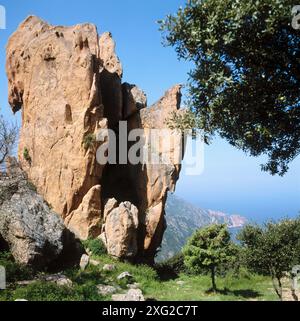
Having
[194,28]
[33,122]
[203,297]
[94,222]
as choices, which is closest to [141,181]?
[94,222]

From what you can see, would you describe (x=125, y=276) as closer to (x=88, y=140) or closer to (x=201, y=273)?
(x=201, y=273)

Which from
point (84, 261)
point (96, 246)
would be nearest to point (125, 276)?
point (84, 261)

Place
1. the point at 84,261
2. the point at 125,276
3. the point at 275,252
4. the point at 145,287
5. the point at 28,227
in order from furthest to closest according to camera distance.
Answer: the point at 84,261, the point at 145,287, the point at 125,276, the point at 28,227, the point at 275,252

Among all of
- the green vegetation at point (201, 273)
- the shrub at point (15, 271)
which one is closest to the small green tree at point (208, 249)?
the green vegetation at point (201, 273)

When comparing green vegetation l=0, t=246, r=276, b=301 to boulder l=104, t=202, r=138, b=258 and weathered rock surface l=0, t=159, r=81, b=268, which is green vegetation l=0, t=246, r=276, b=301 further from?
weathered rock surface l=0, t=159, r=81, b=268

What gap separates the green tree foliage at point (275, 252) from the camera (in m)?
24.0

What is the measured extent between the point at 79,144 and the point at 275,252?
19320 millimetres

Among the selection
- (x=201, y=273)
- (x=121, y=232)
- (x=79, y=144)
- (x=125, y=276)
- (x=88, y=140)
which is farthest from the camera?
(x=201, y=273)

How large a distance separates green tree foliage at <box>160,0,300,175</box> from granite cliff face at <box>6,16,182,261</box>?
20.3 m

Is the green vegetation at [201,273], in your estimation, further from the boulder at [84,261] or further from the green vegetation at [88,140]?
the green vegetation at [88,140]

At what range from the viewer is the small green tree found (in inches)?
1126

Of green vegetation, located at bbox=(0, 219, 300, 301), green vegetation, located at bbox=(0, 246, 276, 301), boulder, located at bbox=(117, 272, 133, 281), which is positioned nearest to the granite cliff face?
green vegetation, located at bbox=(0, 219, 300, 301)

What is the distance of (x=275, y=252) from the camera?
24.1 m

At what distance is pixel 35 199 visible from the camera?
28531mm
